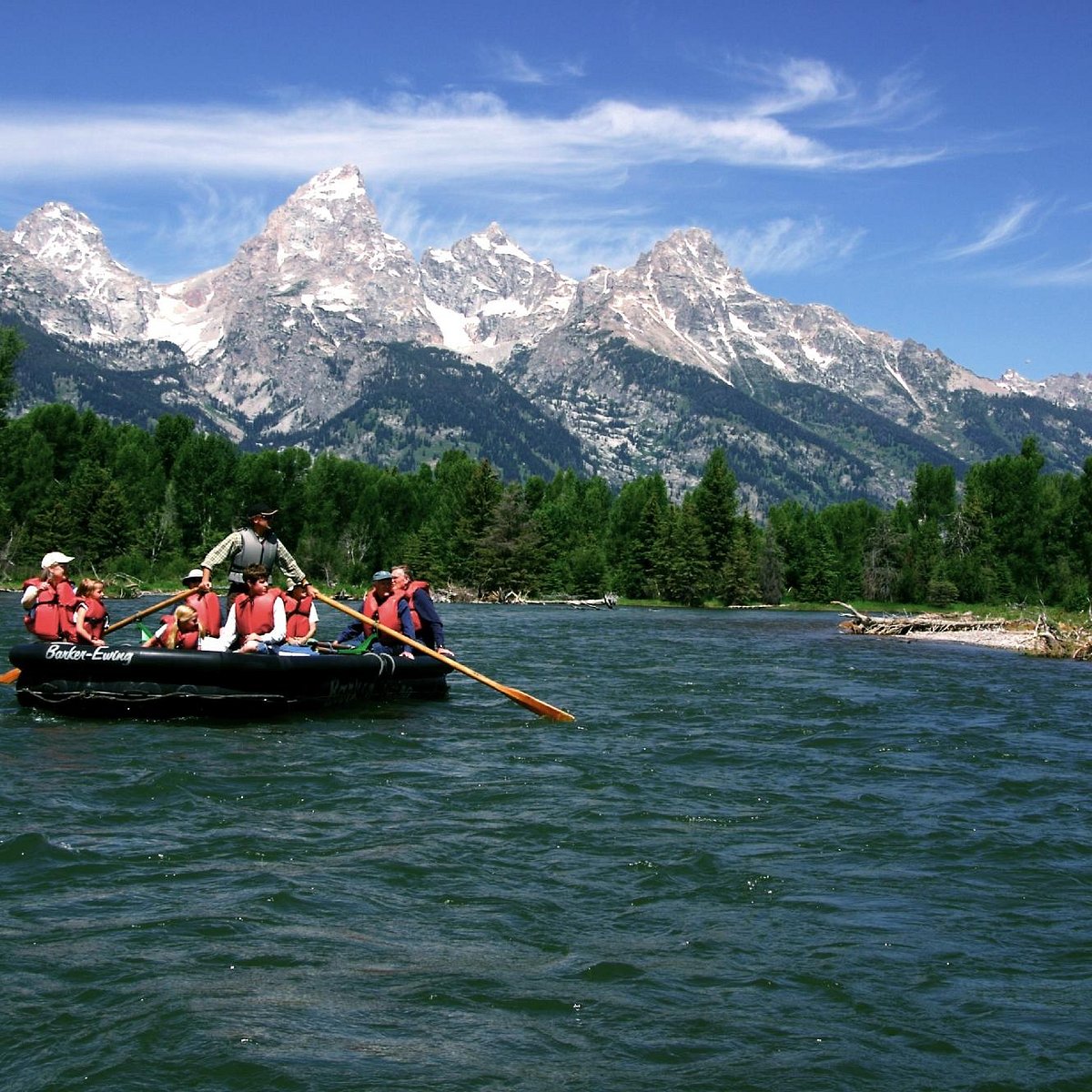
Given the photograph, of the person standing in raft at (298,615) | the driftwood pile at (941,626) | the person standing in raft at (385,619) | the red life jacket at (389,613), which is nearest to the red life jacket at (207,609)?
the person standing in raft at (298,615)

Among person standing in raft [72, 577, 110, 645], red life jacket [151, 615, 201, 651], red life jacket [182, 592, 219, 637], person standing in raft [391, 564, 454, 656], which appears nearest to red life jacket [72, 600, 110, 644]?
person standing in raft [72, 577, 110, 645]

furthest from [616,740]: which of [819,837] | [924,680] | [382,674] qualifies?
[924,680]

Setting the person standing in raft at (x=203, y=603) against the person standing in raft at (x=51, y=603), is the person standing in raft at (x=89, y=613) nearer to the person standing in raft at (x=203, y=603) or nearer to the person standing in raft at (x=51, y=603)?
the person standing in raft at (x=51, y=603)

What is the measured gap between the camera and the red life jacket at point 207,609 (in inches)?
814

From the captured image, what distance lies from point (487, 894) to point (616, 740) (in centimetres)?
932

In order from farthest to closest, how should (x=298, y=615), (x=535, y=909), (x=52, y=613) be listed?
1. (x=298, y=615)
2. (x=52, y=613)
3. (x=535, y=909)

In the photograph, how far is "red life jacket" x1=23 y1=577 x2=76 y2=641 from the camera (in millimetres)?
19469

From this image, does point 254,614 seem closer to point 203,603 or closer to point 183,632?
point 203,603

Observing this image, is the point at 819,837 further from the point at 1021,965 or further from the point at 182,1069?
the point at 182,1069

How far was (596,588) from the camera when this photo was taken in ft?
340

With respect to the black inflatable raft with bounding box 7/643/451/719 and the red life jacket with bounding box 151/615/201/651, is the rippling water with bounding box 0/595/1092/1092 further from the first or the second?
the red life jacket with bounding box 151/615/201/651

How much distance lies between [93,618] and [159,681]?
9.07 ft

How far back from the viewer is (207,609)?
20906 millimetres

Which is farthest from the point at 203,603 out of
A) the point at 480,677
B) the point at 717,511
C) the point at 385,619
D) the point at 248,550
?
the point at 717,511
